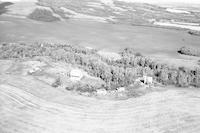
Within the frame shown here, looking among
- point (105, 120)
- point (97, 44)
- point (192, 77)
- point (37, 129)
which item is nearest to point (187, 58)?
point (192, 77)

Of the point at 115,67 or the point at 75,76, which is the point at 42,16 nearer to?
the point at 115,67

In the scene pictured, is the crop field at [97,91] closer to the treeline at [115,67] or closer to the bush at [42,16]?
the treeline at [115,67]

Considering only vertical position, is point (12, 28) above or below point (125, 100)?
above

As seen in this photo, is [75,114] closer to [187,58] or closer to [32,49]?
[32,49]

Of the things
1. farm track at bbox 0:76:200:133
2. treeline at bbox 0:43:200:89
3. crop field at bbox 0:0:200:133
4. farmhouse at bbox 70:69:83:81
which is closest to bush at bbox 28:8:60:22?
crop field at bbox 0:0:200:133

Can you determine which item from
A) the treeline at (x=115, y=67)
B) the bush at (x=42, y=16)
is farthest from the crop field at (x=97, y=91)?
the bush at (x=42, y=16)

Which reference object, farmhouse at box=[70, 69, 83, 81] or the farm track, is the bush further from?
the farm track
